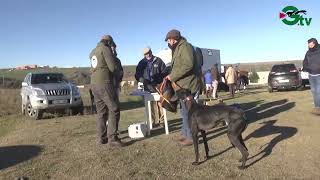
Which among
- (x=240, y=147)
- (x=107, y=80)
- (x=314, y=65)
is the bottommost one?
(x=240, y=147)

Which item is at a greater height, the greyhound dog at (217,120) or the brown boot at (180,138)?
the greyhound dog at (217,120)

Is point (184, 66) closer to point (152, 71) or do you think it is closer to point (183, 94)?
point (183, 94)

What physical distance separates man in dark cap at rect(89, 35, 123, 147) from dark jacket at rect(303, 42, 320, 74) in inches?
229

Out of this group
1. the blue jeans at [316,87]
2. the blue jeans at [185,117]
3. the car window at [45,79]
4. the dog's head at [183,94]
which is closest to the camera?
the dog's head at [183,94]

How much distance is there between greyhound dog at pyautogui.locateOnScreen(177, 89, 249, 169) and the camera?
7375 millimetres

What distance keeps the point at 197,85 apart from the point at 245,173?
2402mm

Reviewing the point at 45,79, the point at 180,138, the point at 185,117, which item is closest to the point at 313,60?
the point at 180,138

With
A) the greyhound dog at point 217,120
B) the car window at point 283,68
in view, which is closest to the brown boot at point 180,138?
the greyhound dog at point 217,120

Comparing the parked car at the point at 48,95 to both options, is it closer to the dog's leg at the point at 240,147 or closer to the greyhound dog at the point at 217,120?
the greyhound dog at the point at 217,120

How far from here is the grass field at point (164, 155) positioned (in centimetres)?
719

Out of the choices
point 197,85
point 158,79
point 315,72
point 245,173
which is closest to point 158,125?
point 158,79

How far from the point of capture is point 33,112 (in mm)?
17359

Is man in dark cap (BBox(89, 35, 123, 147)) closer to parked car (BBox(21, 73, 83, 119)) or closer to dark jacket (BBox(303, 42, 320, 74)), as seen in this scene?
dark jacket (BBox(303, 42, 320, 74))

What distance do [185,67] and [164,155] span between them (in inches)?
64.6
